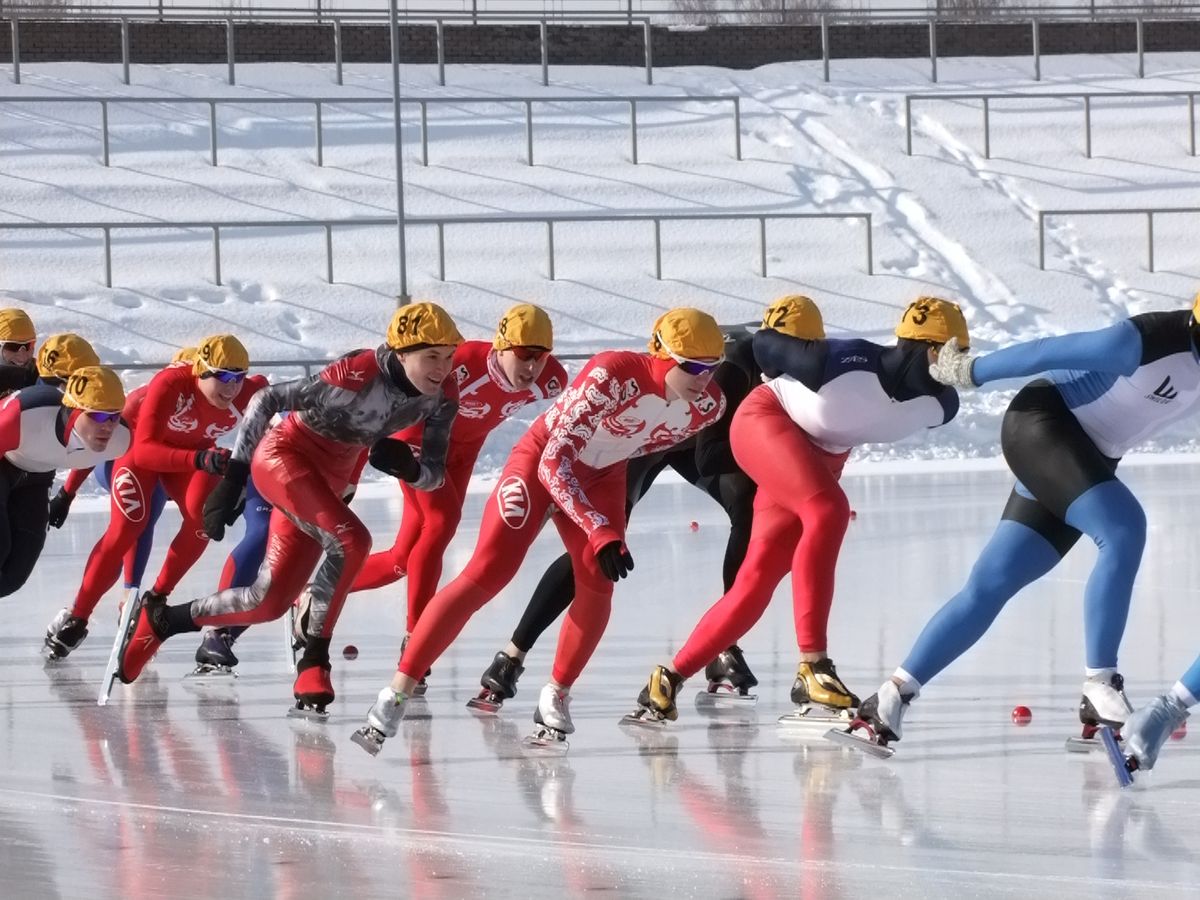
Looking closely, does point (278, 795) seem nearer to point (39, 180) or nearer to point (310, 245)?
point (310, 245)

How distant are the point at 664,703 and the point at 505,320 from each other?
1173 mm

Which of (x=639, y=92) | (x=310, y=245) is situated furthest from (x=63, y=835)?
(x=639, y=92)

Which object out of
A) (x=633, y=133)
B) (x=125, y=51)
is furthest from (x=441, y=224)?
(x=125, y=51)

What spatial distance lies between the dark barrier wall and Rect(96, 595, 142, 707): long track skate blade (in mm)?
16663

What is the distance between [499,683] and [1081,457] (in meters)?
1.88

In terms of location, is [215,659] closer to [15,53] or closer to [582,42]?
[15,53]

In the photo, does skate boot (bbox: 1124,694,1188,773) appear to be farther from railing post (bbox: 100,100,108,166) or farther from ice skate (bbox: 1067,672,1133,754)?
railing post (bbox: 100,100,108,166)

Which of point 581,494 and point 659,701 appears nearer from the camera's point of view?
point 581,494

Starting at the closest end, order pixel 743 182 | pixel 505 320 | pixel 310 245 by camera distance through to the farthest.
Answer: pixel 505 320 < pixel 310 245 < pixel 743 182

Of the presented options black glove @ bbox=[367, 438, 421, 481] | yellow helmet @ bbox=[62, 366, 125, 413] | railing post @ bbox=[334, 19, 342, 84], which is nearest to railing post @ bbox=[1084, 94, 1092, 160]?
railing post @ bbox=[334, 19, 342, 84]

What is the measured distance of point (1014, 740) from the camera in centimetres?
500

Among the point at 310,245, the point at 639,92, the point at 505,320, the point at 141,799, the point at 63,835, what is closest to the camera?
the point at 63,835

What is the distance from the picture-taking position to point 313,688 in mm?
5562

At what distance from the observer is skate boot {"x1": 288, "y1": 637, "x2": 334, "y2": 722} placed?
5.56 m
